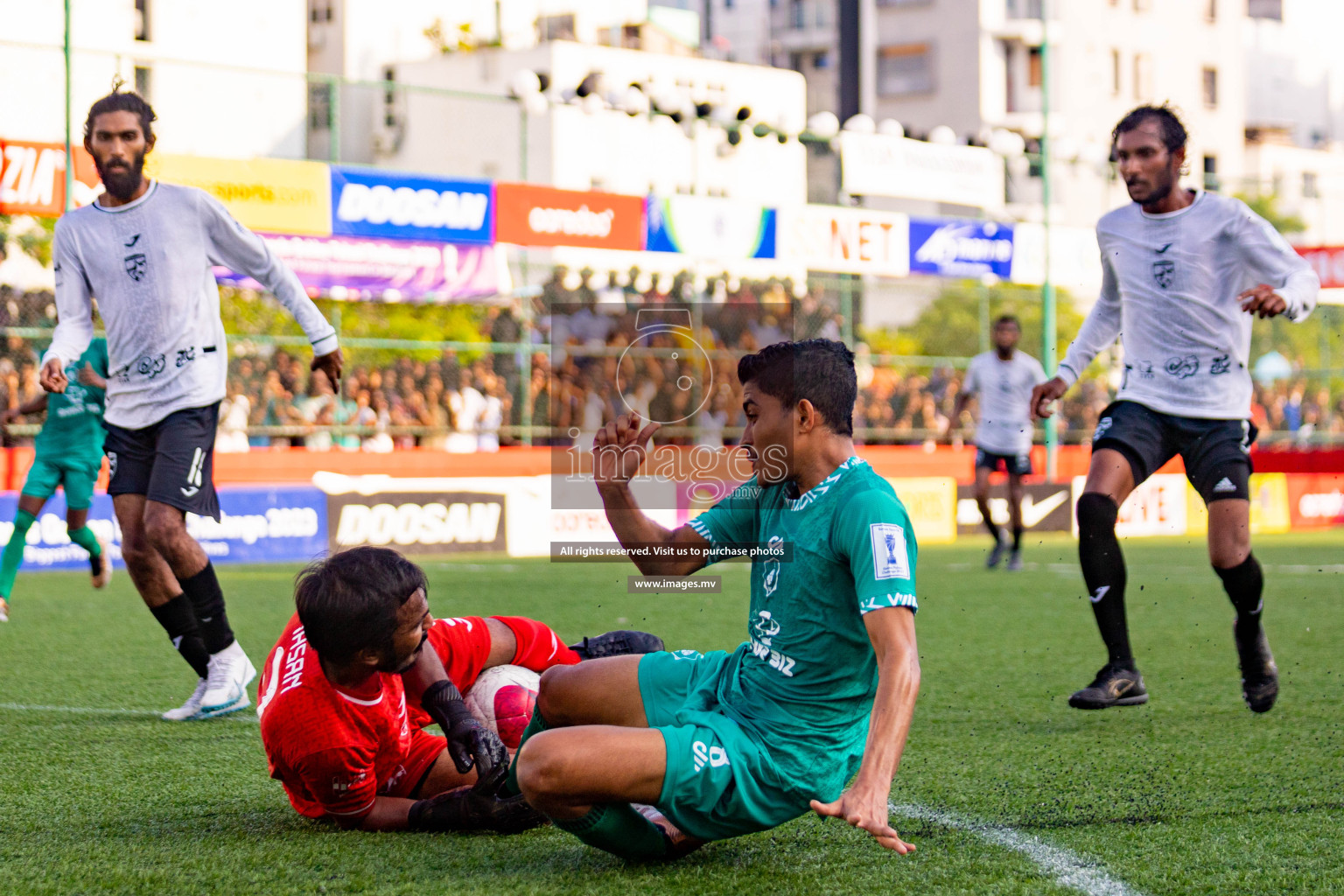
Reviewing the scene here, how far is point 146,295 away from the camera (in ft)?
18.7

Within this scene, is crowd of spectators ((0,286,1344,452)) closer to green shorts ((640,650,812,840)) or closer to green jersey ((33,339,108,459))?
green jersey ((33,339,108,459))

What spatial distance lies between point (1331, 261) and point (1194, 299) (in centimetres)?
1981

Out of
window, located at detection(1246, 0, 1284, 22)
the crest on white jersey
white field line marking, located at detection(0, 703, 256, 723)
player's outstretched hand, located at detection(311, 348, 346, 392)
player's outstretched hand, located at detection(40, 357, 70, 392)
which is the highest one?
window, located at detection(1246, 0, 1284, 22)

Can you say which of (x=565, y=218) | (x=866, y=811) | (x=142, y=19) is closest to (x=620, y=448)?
(x=866, y=811)

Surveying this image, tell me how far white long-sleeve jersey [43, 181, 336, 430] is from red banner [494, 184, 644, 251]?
34.4ft

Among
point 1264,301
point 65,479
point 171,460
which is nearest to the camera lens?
point 1264,301

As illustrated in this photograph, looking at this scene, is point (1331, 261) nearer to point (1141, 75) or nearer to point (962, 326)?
point (962, 326)

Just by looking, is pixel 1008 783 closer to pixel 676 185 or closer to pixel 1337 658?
pixel 1337 658

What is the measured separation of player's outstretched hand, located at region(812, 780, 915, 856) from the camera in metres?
2.88

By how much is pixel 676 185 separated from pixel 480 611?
27458 mm

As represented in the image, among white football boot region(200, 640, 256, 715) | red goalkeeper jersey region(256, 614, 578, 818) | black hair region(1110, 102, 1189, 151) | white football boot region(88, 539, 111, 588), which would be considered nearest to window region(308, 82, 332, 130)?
white football boot region(88, 539, 111, 588)

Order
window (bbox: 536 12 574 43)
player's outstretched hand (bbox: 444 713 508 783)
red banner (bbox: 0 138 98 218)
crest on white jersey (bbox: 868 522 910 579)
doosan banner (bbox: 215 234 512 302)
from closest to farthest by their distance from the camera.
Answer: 1. crest on white jersey (bbox: 868 522 910 579)
2. player's outstretched hand (bbox: 444 713 508 783)
3. red banner (bbox: 0 138 98 218)
4. doosan banner (bbox: 215 234 512 302)
5. window (bbox: 536 12 574 43)

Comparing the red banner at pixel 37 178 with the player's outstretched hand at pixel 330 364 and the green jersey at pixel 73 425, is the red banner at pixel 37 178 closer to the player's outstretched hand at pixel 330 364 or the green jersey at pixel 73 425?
the green jersey at pixel 73 425

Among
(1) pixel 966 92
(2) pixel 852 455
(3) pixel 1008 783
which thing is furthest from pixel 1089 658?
(1) pixel 966 92
